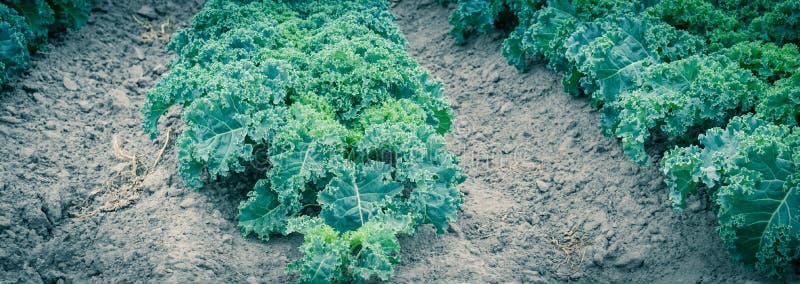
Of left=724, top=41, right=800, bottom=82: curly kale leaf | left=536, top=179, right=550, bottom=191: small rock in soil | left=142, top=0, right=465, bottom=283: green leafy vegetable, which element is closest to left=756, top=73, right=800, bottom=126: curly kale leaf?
left=724, top=41, right=800, bottom=82: curly kale leaf

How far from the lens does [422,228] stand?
16.4ft

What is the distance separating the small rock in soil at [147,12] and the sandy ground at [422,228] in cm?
92

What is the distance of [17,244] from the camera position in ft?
16.0

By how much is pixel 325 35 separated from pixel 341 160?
1.46m

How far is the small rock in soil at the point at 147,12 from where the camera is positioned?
796cm

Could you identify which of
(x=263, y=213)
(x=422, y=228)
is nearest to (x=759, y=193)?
(x=422, y=228)

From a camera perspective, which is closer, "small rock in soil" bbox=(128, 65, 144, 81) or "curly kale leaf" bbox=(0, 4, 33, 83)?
"curly kale leaf" bbox=(0, 4, 33, 83)

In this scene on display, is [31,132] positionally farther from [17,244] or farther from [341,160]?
[341,160]

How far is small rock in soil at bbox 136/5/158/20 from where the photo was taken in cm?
796

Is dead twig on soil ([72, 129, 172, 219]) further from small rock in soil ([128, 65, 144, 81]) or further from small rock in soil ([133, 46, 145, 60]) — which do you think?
small rock in soil ([133, 46, 145, 60])

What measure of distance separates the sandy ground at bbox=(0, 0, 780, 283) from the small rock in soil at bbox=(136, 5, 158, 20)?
0.92 metres

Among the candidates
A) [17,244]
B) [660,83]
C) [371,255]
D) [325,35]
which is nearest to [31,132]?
[17,244]

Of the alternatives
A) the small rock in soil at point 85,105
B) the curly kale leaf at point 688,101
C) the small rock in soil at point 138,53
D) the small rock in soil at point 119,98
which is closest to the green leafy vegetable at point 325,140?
the curly kale leaf at point 688,101

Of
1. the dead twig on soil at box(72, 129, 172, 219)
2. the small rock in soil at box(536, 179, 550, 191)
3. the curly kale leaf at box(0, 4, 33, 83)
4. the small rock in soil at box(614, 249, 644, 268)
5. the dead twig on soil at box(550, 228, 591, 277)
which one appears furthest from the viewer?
the curly kale leaf at box(0, 4, 33, 83)
